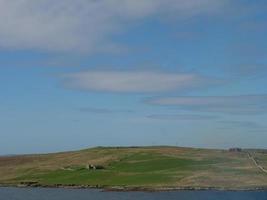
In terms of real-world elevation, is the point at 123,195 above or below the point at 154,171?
below

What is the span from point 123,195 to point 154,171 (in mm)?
37461

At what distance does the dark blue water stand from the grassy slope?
1092cm

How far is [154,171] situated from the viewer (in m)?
161

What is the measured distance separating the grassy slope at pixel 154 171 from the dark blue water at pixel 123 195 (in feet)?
35.8

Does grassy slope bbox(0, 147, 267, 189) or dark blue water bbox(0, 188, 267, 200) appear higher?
grassy slope bbox(0, 147, 267, 189)

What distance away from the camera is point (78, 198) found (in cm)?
11950

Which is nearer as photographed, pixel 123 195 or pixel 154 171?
pixel 123 195

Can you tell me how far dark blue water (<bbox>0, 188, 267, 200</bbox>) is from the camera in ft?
373

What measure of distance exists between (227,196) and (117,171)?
55.5 m

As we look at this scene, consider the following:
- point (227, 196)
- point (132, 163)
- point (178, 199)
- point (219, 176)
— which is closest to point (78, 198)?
point (178, 199)

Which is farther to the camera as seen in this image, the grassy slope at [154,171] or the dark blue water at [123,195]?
the grassy slope at [154,171]

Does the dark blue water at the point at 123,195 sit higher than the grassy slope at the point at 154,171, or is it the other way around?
the grassy slope at the point at 154,171

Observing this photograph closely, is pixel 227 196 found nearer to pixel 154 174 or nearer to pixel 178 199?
pixel 178 199

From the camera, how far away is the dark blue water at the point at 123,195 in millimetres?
113625
